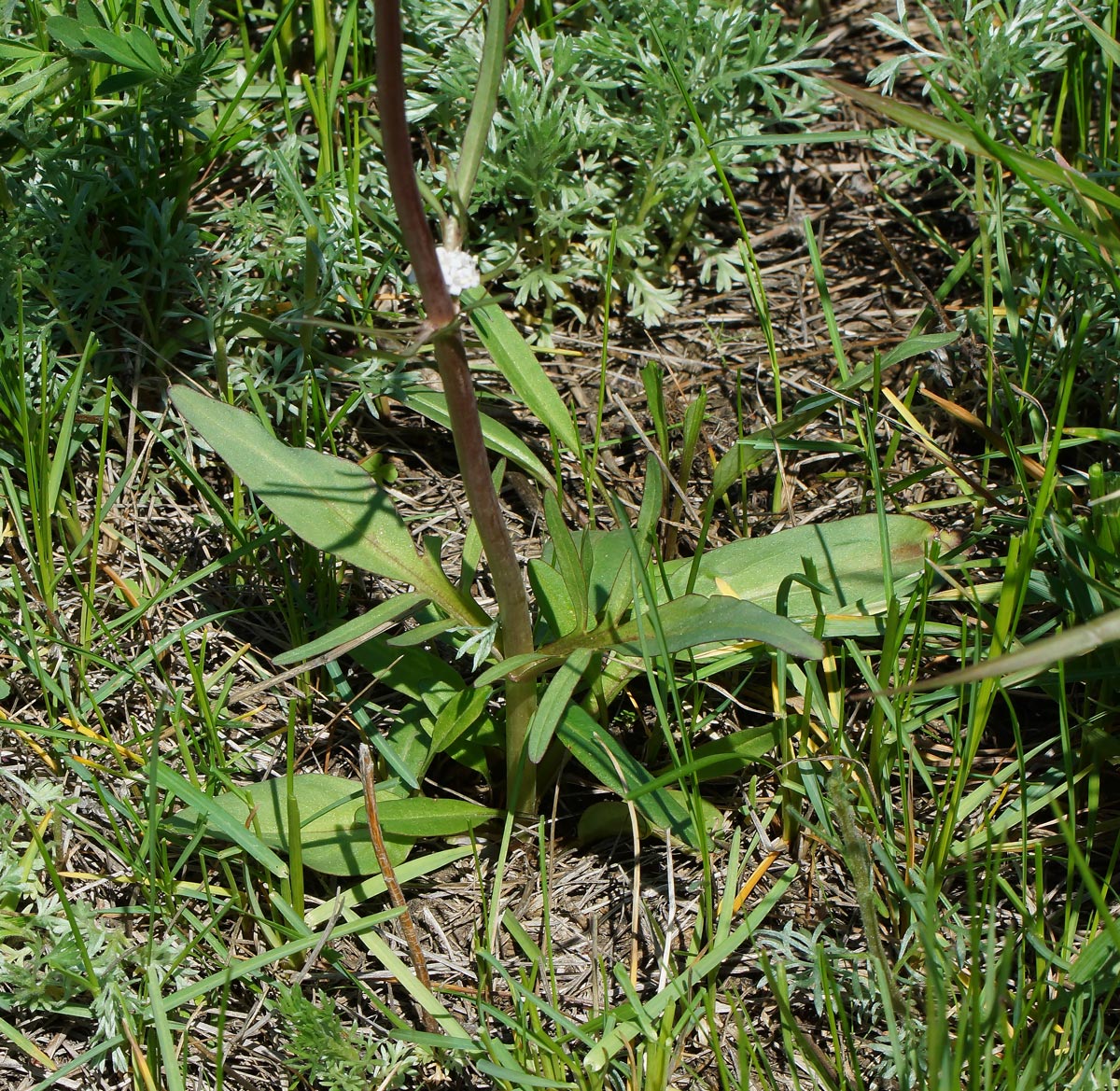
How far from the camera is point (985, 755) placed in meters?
2.38

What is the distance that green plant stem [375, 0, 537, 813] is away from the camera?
1532mm

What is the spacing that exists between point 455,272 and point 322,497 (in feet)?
2.12

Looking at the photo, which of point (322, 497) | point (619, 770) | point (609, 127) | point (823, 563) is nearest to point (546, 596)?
point (619, 770)

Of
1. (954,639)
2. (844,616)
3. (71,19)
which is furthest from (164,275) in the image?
(954,639)

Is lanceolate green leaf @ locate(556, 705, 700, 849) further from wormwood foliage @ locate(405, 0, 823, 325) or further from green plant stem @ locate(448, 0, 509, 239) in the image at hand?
wormwood foliage @ locate(405, 0, 823, 325)

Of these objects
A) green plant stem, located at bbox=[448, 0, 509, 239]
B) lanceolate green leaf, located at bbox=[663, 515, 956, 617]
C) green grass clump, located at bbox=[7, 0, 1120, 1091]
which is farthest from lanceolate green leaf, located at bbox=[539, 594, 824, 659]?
green plant stem, located at bbox=[448, 0, 509, 239]

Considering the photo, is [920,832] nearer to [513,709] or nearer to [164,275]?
[513,709]

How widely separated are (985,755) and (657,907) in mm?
758

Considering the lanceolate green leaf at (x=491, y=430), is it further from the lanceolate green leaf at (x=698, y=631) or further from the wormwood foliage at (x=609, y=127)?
the lanceolate green leaf at (x=698, y=631)

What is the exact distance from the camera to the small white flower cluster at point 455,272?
173 centimetres

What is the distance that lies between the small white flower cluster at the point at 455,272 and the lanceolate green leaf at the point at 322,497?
1.85ft

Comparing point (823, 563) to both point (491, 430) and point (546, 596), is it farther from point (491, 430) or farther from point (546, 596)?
point (491, 430)

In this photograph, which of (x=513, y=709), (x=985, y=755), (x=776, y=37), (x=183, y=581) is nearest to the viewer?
→ (x=513, y=709)

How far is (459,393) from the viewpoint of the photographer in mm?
1812
